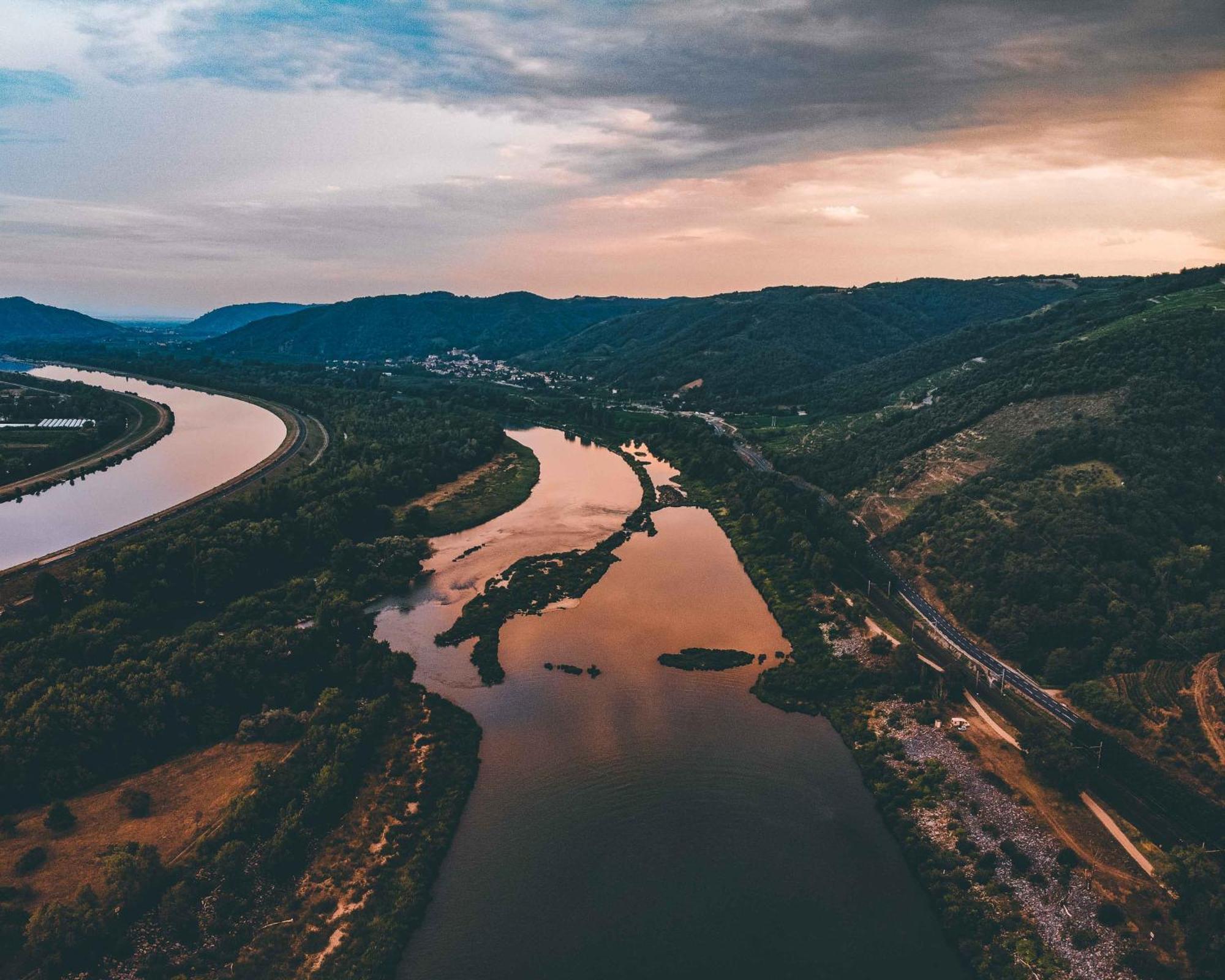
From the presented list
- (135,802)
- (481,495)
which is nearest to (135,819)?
(135,802)

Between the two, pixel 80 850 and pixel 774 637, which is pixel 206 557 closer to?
pixel 80 850

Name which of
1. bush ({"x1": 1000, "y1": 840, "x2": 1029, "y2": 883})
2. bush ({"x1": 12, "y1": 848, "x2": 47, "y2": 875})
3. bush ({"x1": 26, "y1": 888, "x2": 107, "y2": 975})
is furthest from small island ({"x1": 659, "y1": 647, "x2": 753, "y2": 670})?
bush ({"x1": 12, "y1": 848, "x2": 47, "y2": 875})

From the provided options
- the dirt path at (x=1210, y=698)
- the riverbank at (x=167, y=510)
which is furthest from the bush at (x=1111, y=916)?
the riverbank at (x=167, y=510)

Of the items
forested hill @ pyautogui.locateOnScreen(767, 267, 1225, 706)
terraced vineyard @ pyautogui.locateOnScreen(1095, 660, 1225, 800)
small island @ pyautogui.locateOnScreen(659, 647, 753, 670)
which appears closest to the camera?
terraced vineyard @ pyautogui.locateOnScreen(1095, 660, 1225, 800)

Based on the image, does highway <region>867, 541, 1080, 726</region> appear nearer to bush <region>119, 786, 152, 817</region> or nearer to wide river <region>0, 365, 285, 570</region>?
bush <region>119, 786, 152, 817</region>

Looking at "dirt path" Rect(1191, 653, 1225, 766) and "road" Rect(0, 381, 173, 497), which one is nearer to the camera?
"dirt path" Rect(1191, 653, 1225, 766)

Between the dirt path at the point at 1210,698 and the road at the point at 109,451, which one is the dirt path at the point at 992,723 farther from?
the road at the point at 109,451
